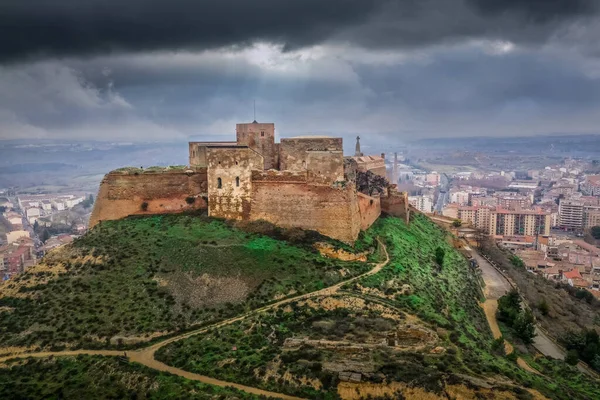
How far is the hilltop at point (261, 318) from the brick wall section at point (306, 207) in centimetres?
103

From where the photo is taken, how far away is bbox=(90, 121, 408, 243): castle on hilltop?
40125 mm

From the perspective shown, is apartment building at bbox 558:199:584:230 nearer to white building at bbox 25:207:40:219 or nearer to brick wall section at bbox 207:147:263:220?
brick wall section at bbox 207:147:263:220

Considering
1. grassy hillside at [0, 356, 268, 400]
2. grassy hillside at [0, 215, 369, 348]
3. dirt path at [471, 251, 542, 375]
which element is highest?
grassy hillside at [0, 215, 369, 348]

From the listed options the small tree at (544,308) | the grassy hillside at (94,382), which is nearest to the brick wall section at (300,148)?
the small tree at (544,308)

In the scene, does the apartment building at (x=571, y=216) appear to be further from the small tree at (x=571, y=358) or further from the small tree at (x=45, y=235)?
the small tree at (x=45, y=235)

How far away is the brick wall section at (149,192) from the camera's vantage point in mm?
43688

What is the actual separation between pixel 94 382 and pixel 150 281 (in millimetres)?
9459

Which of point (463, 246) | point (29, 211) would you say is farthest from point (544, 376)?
point (29, 211)

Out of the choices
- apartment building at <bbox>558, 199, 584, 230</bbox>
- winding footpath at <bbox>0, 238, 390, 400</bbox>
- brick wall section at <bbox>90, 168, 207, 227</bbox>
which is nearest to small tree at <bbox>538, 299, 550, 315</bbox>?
winding footpath at <bbox>0, 238, 390, 400</bbox>

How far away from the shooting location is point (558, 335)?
42156 millimetres

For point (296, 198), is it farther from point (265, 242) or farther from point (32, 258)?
point (32, 258)

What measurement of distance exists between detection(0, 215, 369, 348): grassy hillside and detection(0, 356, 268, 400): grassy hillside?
6.75ft

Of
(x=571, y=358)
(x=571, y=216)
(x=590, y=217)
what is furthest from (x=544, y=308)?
(x=571, y=216)

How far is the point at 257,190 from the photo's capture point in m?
40.6
